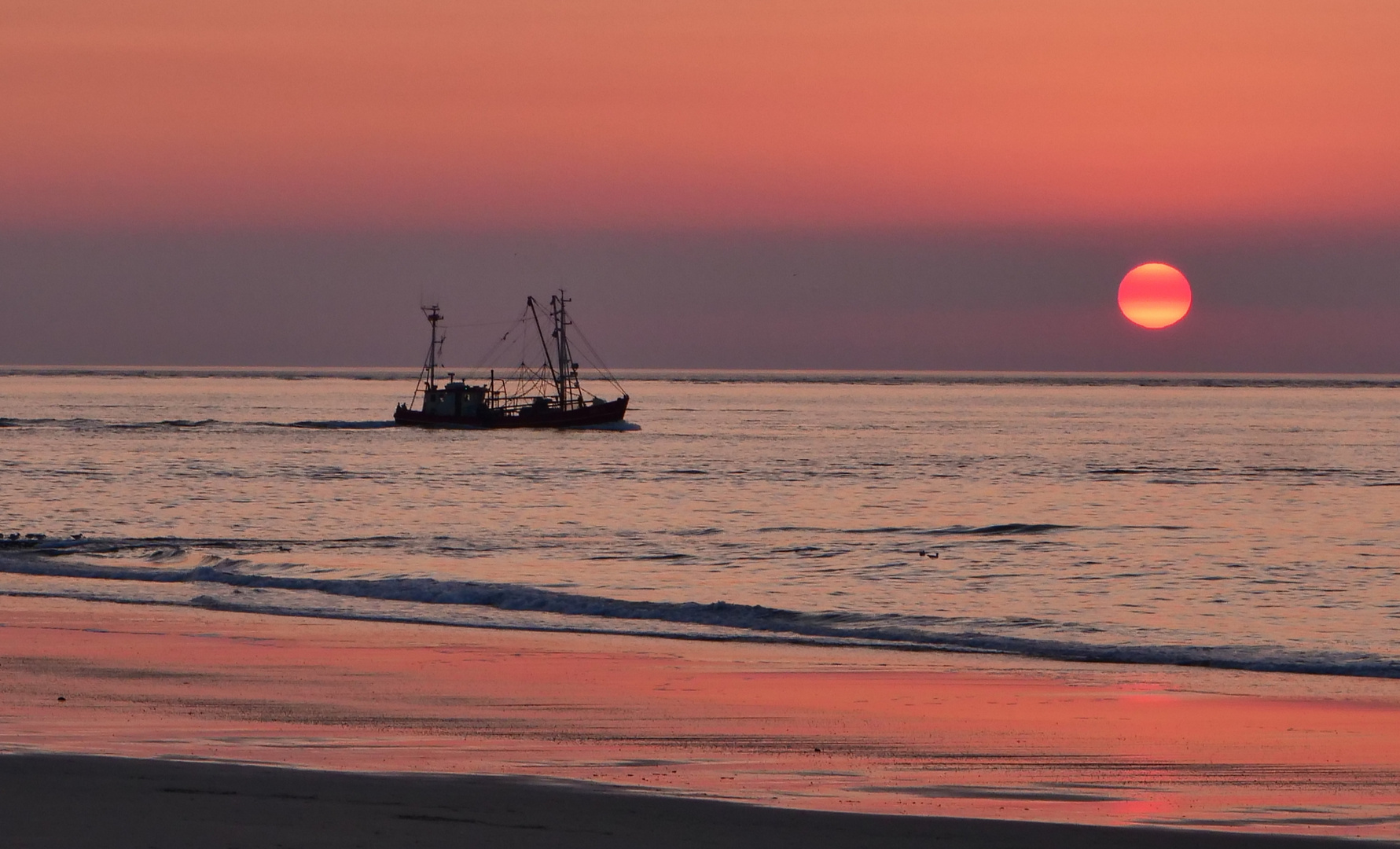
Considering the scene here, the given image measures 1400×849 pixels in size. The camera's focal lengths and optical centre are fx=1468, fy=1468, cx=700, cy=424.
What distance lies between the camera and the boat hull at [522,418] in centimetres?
11950

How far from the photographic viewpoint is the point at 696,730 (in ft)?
42.0

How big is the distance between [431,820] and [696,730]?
3.87 m

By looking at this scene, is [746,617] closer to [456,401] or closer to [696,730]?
[696,730]

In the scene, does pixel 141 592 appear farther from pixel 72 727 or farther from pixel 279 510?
pixel 279 510

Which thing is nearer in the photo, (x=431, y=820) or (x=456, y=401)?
(x=431, y=820)

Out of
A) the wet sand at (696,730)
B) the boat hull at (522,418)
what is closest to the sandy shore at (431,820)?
the wet sand at (696,730)

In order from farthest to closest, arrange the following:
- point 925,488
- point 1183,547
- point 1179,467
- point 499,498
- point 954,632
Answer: point 1179,467
point 925,488
point 499,498
point 1183,547
point 954,632

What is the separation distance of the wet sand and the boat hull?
331ft

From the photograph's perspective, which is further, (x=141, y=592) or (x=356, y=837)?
(x=141, y=592)

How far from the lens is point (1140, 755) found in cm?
1188

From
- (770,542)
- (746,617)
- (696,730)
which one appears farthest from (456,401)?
(696,730)

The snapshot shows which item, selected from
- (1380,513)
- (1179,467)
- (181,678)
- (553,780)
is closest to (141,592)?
(181,678)

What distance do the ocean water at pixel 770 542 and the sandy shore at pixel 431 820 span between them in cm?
952

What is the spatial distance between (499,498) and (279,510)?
923 cm
